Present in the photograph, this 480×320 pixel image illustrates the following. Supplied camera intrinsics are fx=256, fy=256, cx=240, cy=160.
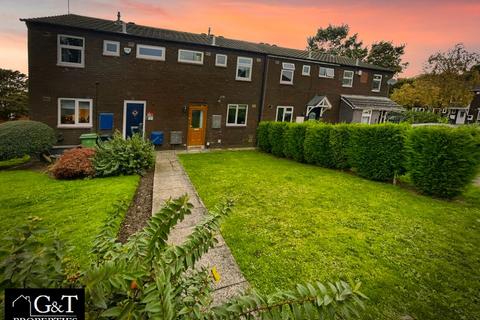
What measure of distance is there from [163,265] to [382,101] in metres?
26.7

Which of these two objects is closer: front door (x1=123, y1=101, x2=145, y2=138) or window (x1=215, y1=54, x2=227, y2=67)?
front door (x1=123, y1=101, x2=145, y2=138)

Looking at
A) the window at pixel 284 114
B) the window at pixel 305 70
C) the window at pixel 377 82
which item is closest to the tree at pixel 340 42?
the window at pixel 377 82

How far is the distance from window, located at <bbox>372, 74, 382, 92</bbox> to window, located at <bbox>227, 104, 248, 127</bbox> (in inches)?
529

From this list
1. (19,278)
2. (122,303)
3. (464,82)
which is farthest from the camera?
(464,82)

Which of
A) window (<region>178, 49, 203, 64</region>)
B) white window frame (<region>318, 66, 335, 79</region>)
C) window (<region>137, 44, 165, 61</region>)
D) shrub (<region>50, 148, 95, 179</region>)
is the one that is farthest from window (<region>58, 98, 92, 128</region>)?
white window frame (<region>318, 66, 335, 79</region>)

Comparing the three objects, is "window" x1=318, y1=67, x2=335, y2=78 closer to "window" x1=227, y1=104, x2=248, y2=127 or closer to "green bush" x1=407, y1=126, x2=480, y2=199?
"window" x1=227, y1=104, x2=248, y2=127

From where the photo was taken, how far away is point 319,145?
41.8 ft

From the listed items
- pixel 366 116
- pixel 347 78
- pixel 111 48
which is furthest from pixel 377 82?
pixel 111 48

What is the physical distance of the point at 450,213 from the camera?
280 inches

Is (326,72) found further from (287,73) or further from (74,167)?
(74,167)

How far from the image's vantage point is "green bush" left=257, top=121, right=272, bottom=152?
56.2 ft

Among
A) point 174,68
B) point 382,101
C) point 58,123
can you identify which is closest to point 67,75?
point 58,123

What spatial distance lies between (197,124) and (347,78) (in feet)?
45.9

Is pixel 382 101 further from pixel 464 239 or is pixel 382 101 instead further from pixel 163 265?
pixel 163 265
